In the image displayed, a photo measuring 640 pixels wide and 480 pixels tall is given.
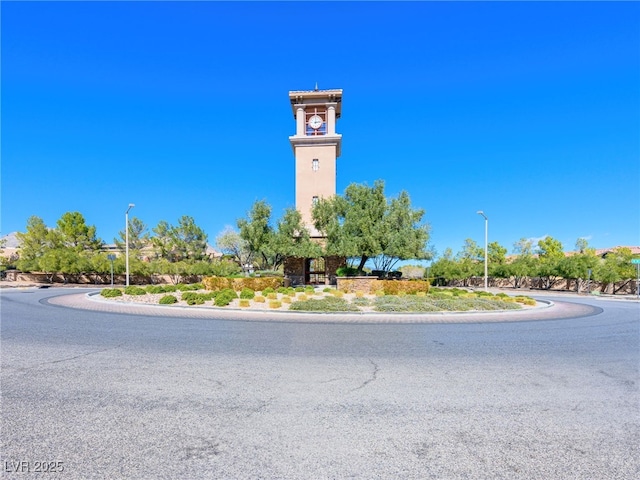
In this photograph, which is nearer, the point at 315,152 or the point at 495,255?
the point at 315,152


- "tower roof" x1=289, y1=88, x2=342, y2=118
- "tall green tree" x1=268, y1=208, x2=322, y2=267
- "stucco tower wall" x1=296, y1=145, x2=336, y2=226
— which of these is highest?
"tower roof" x1=289, y1=88, x2=342, y2=118

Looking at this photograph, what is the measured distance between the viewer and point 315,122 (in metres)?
34.7

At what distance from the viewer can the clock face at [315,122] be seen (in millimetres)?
34594

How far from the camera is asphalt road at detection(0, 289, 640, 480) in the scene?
3.20 meters

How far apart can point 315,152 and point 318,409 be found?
3122 centimetres

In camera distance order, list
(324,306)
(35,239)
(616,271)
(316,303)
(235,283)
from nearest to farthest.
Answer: (324,306)
(316,303)
(235,283)
(616,271)
(35,239)

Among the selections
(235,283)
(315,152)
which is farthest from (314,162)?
A: (235,283)

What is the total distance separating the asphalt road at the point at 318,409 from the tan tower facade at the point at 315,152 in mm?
25732

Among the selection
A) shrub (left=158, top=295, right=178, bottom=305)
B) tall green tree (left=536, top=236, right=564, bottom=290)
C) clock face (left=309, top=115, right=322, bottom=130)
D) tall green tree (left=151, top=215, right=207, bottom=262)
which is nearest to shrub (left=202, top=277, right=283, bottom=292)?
shrub (left=158, top=295, right=178, bottom=305)

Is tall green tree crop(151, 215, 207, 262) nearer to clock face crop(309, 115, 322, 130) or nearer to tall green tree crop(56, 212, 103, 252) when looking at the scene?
tall green tree crop(56, 212, 103, 252)

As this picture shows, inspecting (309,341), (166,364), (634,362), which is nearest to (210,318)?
(309,341)

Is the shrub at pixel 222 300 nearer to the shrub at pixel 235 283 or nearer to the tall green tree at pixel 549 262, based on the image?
the shrub at pixel 235 283

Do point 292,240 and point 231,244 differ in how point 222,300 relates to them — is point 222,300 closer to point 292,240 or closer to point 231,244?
point 292,240

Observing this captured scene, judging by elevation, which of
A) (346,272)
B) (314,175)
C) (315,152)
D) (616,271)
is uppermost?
(315,152)
